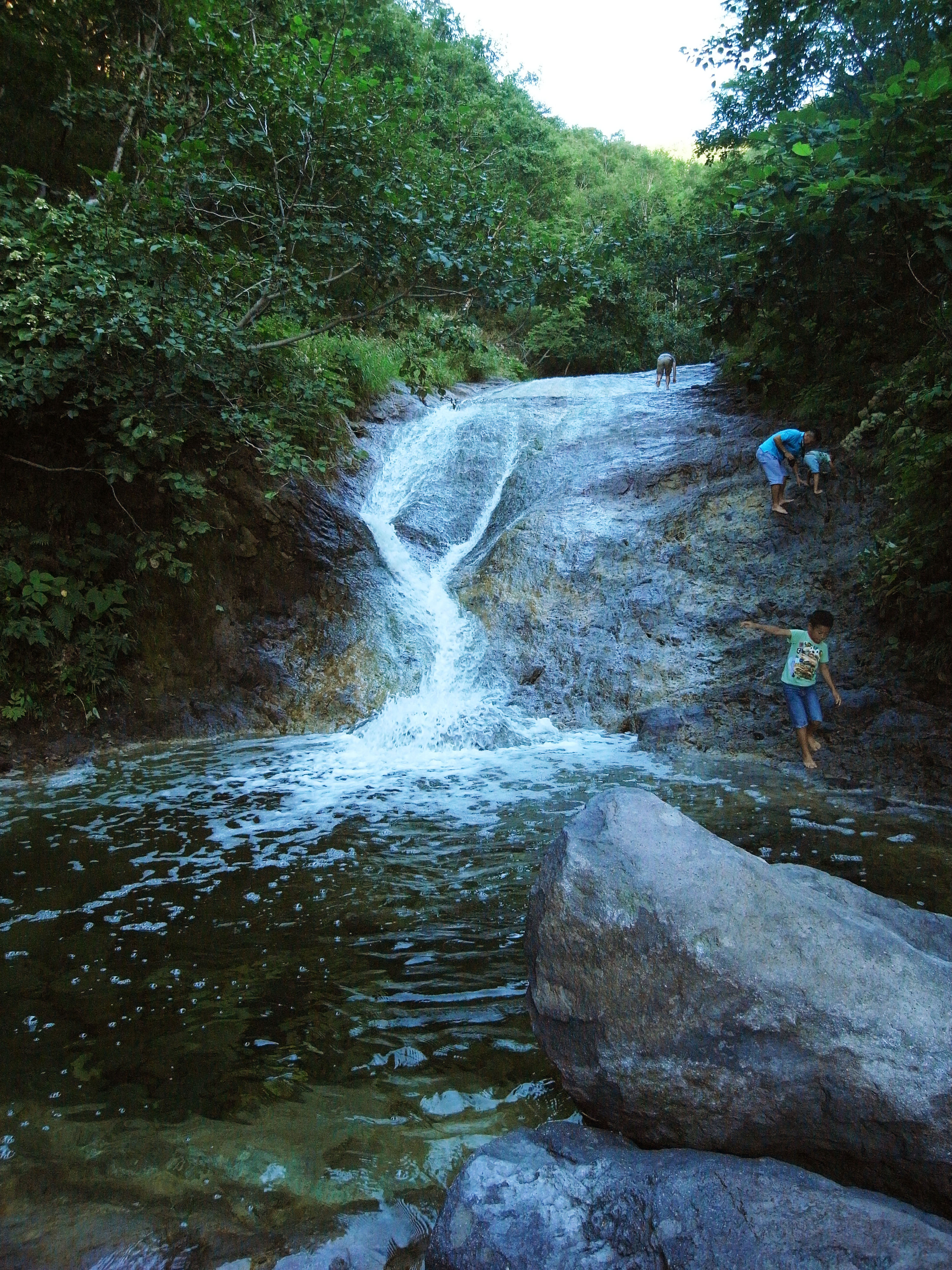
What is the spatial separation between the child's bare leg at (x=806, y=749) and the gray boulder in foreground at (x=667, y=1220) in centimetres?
571

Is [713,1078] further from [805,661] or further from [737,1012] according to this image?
[805,661]

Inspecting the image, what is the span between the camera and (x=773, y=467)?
1023cm

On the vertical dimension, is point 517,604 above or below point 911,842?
above

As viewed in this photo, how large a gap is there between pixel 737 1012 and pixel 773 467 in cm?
892

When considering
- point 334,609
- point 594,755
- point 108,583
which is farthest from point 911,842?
point 108,583

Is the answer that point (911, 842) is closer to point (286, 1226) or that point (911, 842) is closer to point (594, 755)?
point (594, 755)

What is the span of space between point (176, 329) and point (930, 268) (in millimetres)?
7256

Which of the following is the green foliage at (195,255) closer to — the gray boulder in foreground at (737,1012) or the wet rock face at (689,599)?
the wet rock face at (689,599)

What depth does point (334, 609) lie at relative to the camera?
10789 millimetres

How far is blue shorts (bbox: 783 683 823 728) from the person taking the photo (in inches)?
304

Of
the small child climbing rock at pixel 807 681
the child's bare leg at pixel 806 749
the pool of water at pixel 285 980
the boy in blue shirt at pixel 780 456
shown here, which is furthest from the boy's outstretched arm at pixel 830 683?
the boy in blue shirt at pixel 780 456

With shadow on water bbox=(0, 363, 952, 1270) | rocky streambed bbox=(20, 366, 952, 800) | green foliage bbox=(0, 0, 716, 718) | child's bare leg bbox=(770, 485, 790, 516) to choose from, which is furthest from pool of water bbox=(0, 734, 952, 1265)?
child's bare leg bbox=(770, 485, 790, 516)

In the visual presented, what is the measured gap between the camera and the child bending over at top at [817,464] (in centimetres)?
1009

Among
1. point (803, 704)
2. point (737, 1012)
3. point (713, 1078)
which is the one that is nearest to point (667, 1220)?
point (713, 1078)
